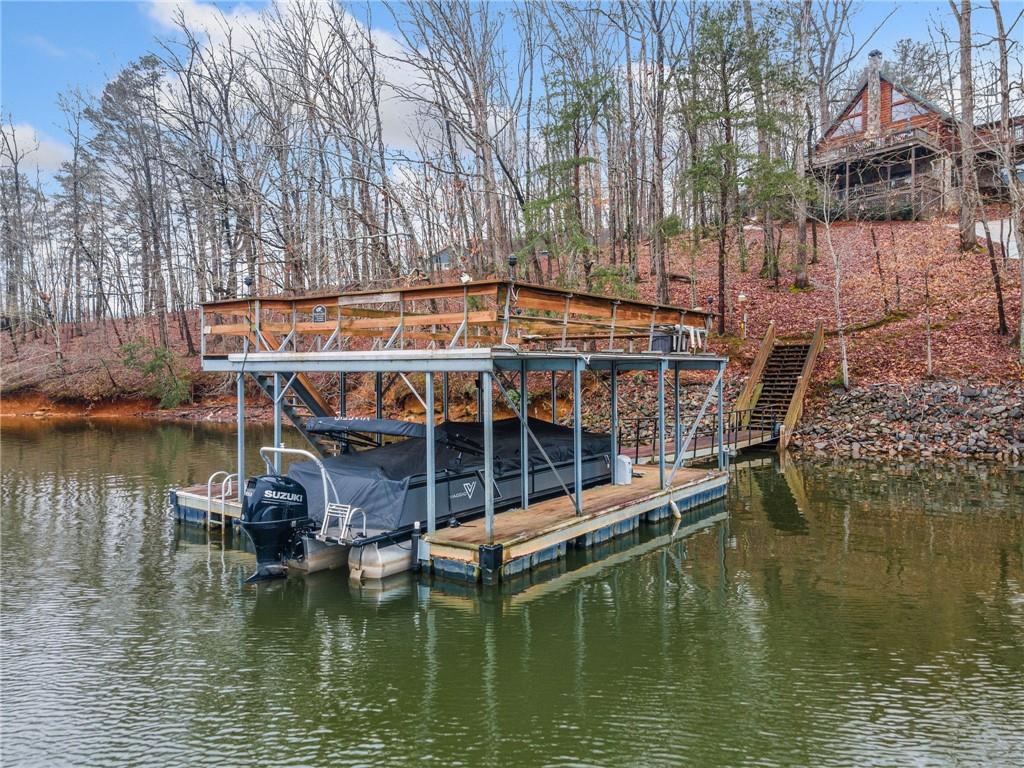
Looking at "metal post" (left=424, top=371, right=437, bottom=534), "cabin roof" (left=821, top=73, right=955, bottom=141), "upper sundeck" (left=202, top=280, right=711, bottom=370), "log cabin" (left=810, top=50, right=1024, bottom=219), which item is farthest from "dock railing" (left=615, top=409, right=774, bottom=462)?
"cabin roof" (left=821, top=73, right=955, bottom=141)

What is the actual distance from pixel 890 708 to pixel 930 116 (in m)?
38.9

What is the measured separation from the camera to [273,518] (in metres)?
9.45

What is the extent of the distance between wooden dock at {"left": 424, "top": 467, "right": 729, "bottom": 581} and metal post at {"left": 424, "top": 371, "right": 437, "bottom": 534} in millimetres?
226

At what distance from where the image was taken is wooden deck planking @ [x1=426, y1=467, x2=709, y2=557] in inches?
393

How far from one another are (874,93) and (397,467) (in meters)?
38.9

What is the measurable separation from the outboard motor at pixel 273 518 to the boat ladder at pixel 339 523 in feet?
0.83

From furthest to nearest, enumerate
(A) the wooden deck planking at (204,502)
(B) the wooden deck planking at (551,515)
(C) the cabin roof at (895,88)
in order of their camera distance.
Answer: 1. (C) the cabin roof at (895,88)
2. (A) the wooden deck planking at (204,502)
3. (B) the wooden deck planking at (551,515)

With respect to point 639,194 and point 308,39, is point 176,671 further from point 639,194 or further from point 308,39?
point 639,194

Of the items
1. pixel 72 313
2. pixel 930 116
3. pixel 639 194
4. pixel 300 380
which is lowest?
pixel 300 380

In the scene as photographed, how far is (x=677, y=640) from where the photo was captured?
7938 mm

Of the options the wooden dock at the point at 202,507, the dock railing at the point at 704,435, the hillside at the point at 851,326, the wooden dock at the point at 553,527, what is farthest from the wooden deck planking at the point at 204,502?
the hillside at the point at 851,326

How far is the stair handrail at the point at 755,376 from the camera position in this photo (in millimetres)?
22578

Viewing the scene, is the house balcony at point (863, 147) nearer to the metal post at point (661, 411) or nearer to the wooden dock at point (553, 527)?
the metal post at point (661, 411)

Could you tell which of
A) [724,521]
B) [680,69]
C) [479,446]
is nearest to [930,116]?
[680,69]
